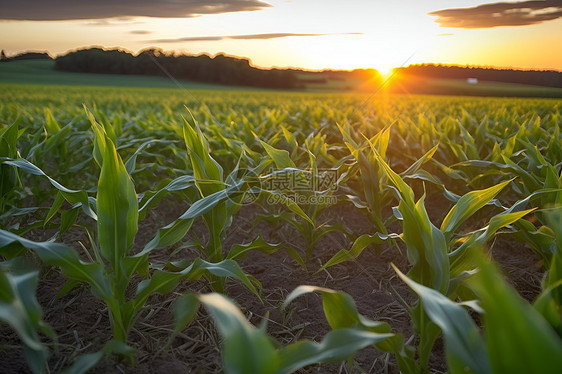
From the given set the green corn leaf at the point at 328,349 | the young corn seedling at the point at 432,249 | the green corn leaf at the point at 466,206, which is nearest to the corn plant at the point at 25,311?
the green corn leaf at the point at 328,349

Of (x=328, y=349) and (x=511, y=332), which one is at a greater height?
(x=511, y=332)

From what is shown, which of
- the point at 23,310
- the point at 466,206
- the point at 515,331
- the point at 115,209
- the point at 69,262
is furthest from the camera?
the point at 466,206

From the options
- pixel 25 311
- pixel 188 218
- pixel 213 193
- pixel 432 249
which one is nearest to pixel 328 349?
pixel 432 249

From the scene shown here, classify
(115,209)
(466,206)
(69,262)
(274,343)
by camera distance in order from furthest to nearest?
(466,206), (115,209), (69,262), (274,343)

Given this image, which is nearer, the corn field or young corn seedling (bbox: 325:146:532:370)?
the corn field

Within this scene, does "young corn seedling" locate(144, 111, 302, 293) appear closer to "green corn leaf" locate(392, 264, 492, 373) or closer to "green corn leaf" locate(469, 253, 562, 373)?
"green corn leaf" locate(392, 264, 492, 373)

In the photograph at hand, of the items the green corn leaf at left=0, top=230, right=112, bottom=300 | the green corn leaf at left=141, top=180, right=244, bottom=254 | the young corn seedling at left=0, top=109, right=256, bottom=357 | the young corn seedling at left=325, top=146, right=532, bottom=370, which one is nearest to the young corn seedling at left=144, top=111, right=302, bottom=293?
the green corn leaf at left=141, top=180, right=244, bottom=254

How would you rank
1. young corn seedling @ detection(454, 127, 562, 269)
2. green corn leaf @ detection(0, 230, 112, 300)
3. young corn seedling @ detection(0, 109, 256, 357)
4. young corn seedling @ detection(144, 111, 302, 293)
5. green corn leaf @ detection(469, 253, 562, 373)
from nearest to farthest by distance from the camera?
green corn leaf @ detection(469, 253, 562, 373)
green corn leaf @ detection(0, 230, 112, 300)
young corn seedling @ detection(0, 109, 256, 357)
young corn seedling @ detection(144, 111, 302, 293)
young corn seedling @ detection(454, 127, 562, 269)

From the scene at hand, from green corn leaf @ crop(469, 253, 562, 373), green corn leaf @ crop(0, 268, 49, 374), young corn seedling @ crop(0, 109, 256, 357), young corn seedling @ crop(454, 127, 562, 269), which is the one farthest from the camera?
young corn seedling @ crop(454, 127, 562, 269)

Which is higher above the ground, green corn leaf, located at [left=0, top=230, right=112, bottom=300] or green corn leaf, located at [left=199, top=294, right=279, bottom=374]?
green corn leaf, located at [left=199, top=294, right=279, bottom=374]

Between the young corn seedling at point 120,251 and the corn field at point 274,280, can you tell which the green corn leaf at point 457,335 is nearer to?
the corn field at point 274,280

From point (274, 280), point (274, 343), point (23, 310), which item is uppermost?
point (23, 310)

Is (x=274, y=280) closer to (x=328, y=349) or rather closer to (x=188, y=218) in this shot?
(x=188, y=218)

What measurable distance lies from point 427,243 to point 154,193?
115cm
